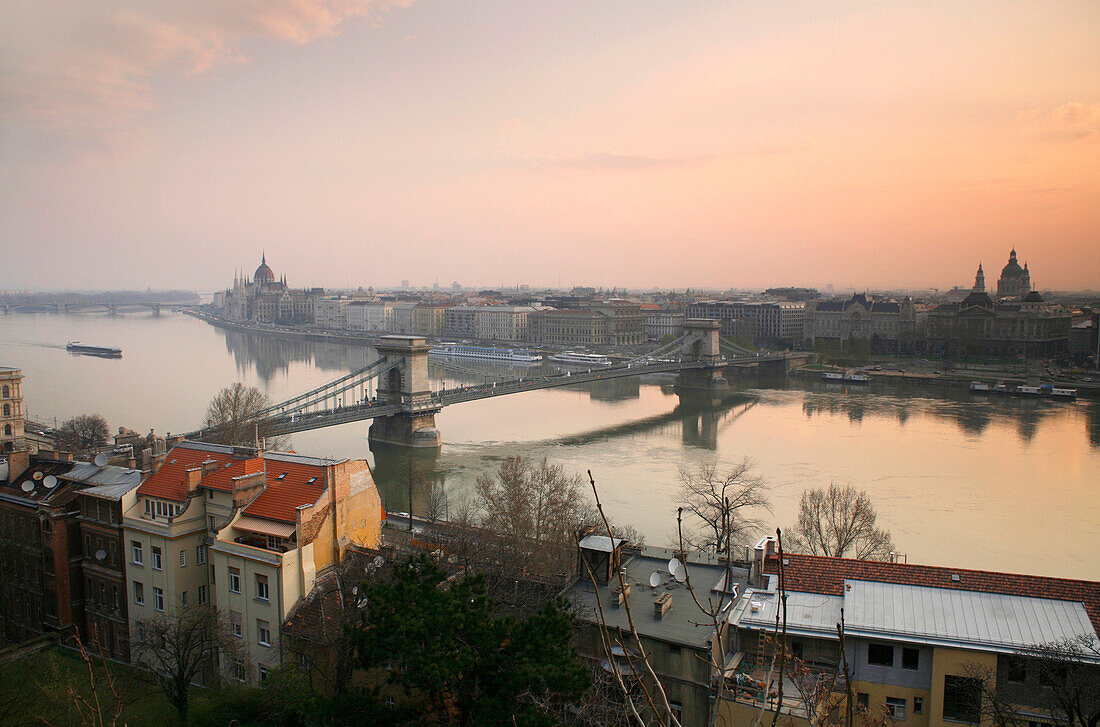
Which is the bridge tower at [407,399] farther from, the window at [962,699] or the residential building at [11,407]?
the window at [962,699]

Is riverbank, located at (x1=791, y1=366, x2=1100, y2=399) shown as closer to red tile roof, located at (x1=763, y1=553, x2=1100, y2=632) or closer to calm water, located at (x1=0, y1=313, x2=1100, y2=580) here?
calm water, located at (x1=0, y1=313, x2=1100, y2=580)

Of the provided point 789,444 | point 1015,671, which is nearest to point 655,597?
point 1015,671

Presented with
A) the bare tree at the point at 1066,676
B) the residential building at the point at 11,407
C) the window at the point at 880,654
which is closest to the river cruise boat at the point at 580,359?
the residential building at the point at 11,407

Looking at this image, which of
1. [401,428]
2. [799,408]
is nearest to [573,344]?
[799,408]

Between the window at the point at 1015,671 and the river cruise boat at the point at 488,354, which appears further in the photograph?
the river cruise boat at the point at 488,354

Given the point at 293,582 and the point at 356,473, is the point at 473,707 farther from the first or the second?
the point at 356,473

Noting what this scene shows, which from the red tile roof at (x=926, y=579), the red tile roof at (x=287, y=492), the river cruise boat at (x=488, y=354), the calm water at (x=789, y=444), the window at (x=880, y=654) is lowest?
the calm water at (x=789, y=444)
